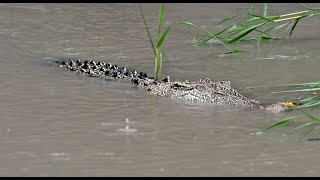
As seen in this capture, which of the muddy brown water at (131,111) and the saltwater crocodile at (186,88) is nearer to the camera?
the muddy brown water at (131,111)

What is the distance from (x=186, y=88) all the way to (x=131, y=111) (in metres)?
0.64

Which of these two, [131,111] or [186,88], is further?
[186,88]

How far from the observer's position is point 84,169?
12.0ft

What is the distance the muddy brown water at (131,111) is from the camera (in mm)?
3787

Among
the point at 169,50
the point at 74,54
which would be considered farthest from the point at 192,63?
the point at 74,54

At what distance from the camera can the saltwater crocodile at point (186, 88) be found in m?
5.04

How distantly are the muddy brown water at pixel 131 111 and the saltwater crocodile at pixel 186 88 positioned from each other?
96 millimetres

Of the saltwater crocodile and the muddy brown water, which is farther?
the saltwater crocodile

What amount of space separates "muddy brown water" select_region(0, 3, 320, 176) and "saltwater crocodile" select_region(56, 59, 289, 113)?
96 millimetres

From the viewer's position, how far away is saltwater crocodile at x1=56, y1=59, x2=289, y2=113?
16.5ft

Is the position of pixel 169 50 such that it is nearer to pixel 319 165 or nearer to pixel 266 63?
pixel 266 63

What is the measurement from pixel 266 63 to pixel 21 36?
2362 millimetres

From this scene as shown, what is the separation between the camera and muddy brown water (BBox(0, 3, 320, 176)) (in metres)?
3.79

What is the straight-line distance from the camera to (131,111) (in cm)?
474
